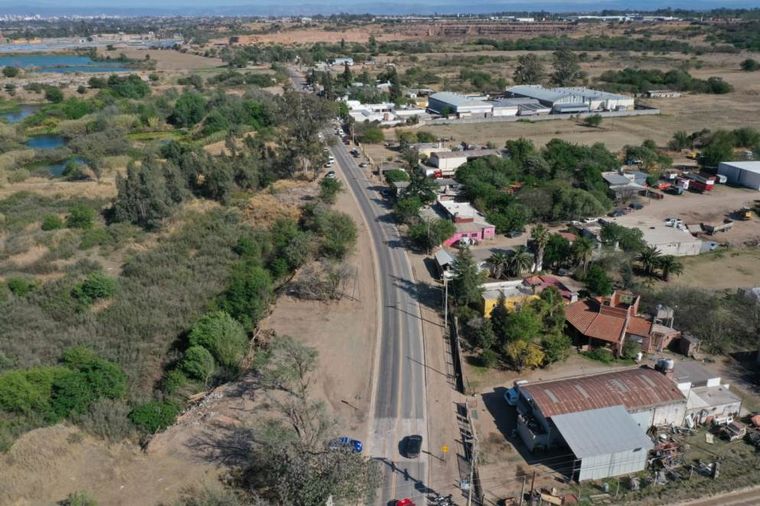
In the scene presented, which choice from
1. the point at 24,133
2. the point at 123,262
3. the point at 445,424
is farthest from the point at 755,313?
the point at 24,133

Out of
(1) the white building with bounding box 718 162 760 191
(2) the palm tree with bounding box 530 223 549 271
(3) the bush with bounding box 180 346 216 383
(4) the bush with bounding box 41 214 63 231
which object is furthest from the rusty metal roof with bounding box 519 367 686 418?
(1) the white building with bounding box 718 162 760 191

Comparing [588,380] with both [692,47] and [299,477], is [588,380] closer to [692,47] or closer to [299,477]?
[299,477]

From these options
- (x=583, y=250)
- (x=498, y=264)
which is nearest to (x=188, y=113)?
(x=498, y=264)

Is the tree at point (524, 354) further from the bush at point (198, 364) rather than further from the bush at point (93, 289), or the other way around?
the bush at point (93, 289)

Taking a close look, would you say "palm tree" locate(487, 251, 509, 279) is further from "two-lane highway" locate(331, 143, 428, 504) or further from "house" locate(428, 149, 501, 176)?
"house" locate(428, 149, 501, 176)

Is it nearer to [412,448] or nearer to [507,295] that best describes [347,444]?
[412,448]
